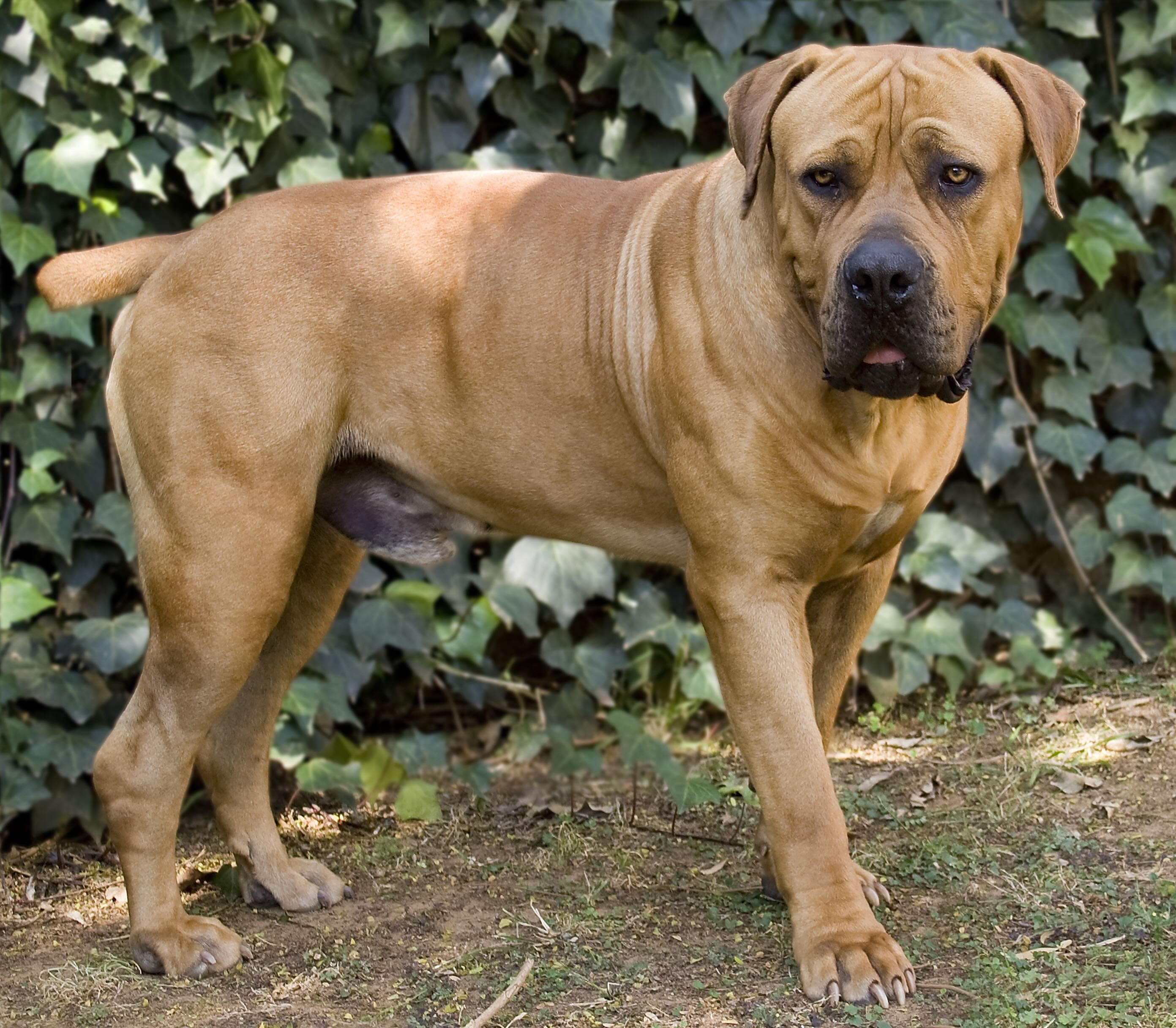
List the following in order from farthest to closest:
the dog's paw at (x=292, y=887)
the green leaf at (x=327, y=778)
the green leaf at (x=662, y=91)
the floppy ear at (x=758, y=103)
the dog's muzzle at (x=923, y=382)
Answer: the green leaf at (x=662, y=91), the green leaf at (x=327, y=778), the dog's paw at (x=292, y=887), the floppy ear at (x=758, y=103), the dog's muzzle at (x=923, y=382)

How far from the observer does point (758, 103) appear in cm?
254

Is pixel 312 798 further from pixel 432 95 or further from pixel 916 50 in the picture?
pixel 916 50

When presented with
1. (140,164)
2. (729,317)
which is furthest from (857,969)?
(140,164)

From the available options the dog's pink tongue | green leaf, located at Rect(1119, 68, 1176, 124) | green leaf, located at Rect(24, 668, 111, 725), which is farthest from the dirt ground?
green leaf, located at Rect(1119, 68, 1176, 124)

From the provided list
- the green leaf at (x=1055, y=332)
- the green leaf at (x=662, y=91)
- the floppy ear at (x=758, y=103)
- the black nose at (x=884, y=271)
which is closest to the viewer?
the black nose at (x=884, y=271)

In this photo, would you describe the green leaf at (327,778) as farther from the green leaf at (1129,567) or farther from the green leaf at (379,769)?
the green leaf at (1129,567)

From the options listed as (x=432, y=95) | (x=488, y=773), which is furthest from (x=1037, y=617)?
(x=432, y=95)

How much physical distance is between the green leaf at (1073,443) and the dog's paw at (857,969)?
2.14m

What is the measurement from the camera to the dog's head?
233 centimetres

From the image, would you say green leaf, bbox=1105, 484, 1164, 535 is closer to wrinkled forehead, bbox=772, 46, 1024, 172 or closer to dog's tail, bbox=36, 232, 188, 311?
wrinkled forehead, bbox=772, 46, 1024, 172

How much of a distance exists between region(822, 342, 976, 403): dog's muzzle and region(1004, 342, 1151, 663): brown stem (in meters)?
1.84

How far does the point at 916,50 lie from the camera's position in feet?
8.49

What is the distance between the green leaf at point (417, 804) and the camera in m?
3.60

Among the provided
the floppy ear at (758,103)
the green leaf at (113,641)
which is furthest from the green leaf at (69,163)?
the floppy ear at (758,103)
